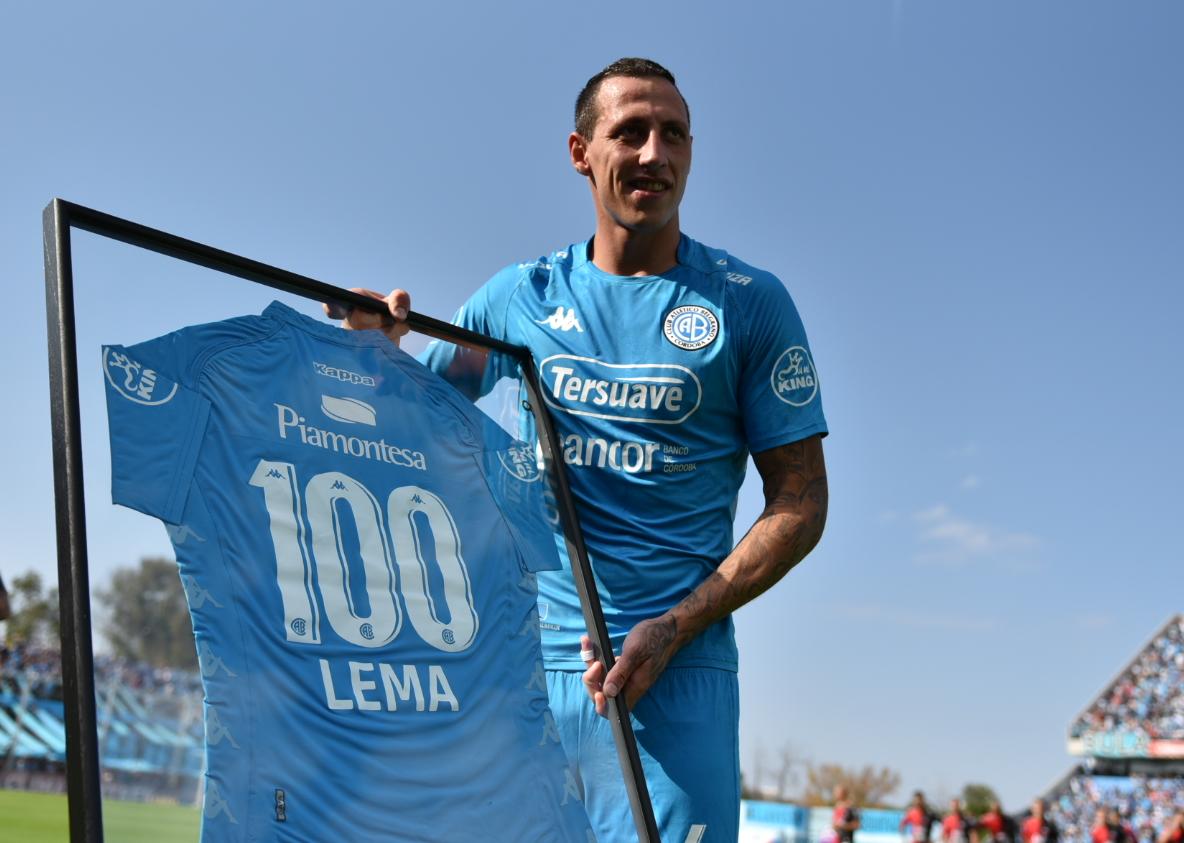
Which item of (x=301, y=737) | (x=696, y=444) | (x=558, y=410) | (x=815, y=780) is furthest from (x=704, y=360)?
(x=815, y=780)

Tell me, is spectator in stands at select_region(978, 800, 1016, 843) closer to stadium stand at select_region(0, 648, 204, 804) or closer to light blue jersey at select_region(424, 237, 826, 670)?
light blue jersey at select_region(424, 237, 826, 670)

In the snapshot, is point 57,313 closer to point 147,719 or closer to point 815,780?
point 147,719

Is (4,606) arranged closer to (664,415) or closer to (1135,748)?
(664,415)

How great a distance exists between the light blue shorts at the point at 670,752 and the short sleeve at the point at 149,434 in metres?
0.93

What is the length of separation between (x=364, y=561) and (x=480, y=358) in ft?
2.11

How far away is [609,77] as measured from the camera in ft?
8.80

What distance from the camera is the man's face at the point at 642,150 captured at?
8.43ft

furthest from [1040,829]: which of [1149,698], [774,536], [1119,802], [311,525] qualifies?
[1149,698]

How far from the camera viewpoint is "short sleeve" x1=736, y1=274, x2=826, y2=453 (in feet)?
8.41

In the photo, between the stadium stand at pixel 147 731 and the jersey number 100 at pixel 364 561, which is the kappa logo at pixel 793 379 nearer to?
the jersey number 100 at pixel 364 561

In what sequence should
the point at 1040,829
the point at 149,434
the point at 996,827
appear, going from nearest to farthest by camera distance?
the point at 149,434 < the point at 1040,829 < the point at 996,827

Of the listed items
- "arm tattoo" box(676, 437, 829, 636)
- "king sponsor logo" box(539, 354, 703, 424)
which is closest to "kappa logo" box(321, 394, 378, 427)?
"king sponsor logo" box(539, 354, 703, 424)

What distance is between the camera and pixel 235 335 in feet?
6.80

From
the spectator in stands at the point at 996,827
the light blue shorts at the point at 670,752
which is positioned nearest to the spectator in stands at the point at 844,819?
the spectator in stands at the point at 996,827
